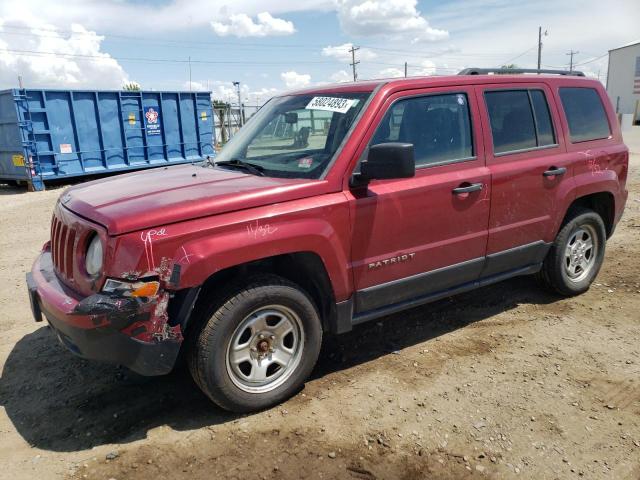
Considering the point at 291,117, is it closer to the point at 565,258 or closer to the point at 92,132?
the point at 565,258

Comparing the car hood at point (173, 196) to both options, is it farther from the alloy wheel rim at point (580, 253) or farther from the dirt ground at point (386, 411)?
the alloy wheel rim at point (580, 253)

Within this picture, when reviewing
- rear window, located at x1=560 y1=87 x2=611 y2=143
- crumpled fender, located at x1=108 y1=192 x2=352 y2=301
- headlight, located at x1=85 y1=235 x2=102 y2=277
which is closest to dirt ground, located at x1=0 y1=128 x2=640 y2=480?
crumpled fender, located at x1=108 y1=192 x2=352 y2=301

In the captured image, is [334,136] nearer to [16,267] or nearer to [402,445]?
[402,445]

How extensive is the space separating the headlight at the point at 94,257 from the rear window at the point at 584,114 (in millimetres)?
3876

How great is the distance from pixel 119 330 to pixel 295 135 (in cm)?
188

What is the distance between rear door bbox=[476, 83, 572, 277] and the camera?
400cm

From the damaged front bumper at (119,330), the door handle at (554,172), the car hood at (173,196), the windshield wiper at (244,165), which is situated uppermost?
the windshield wiper at (244,165)

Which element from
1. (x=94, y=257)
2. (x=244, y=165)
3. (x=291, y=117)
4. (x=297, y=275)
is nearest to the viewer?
(x=94, y=257)

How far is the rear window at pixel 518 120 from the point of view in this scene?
4.04 metres

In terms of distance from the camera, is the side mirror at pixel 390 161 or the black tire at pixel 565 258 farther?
the black tire at pixel 565 258

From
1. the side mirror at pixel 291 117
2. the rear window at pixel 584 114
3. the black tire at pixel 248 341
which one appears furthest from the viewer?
the rear window at pixel 584 114

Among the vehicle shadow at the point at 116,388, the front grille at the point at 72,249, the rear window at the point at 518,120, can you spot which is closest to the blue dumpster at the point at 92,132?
the vehicle shadow at the point at 116,388

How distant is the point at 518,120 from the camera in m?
4.19

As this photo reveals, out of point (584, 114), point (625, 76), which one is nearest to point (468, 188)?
point (584, 114)
